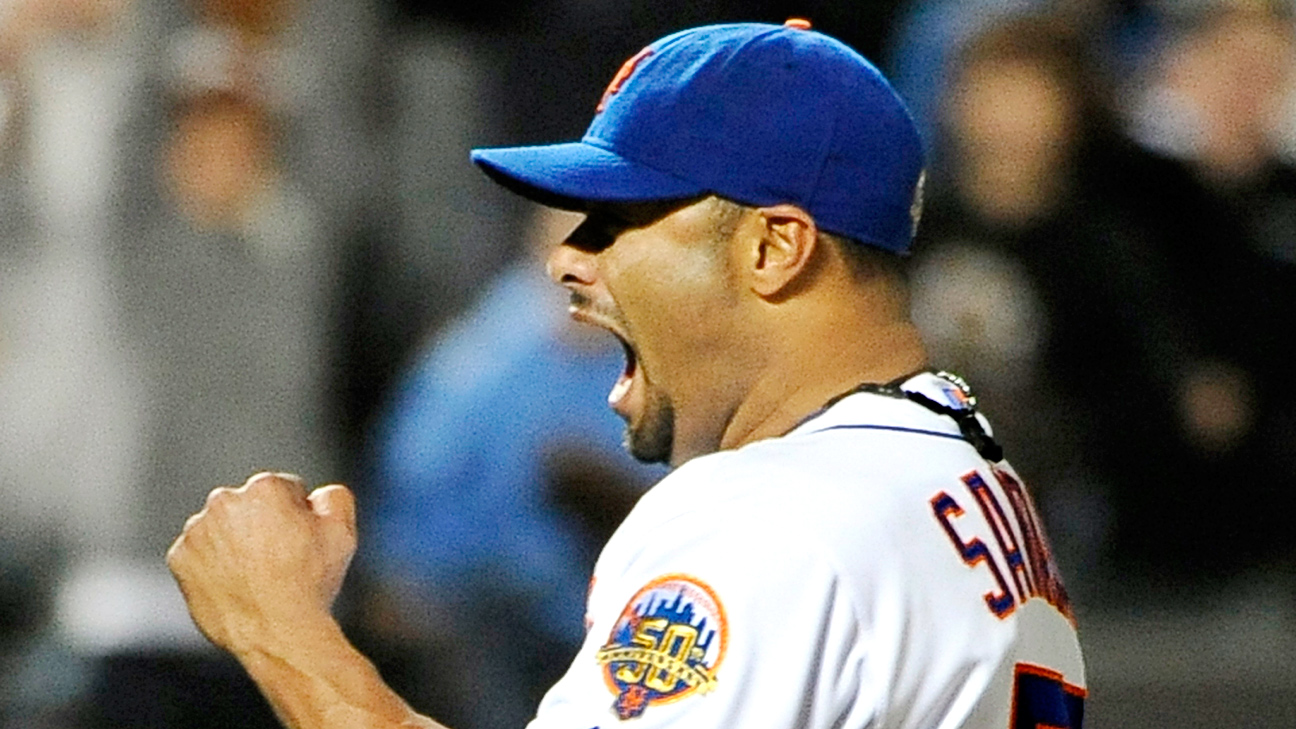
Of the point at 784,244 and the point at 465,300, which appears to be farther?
the point at 465,300

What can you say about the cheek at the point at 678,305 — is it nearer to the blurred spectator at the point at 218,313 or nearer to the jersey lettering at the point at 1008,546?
the jersey lettering at the point at 1008,546

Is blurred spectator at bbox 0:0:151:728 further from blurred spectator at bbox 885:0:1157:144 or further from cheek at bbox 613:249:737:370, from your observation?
cheek at bbox 613:249:737:370

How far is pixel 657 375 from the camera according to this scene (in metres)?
2.18

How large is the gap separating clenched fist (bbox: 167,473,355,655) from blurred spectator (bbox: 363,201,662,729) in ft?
9.84

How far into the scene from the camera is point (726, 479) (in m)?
1.91

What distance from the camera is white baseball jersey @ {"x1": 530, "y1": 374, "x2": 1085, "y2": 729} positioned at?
1816 millimetres

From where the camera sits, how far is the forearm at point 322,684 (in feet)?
6.25

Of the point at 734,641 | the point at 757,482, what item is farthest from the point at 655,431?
the point at 734,641

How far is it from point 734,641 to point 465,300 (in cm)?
359

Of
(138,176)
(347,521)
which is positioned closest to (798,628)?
(347,521)

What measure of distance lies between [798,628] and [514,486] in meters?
3.37

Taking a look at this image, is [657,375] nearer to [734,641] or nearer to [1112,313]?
[734,641]

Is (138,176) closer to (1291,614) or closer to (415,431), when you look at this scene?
(415,431)

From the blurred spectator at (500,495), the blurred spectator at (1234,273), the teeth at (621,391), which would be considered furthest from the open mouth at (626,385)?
the blurred spectator at (1234,273)
